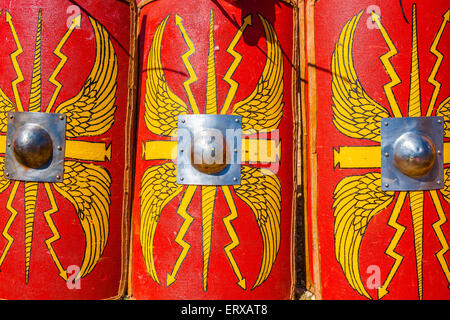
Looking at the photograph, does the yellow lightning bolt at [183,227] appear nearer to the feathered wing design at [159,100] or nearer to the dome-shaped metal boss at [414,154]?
the feathered wing design at [159,100]

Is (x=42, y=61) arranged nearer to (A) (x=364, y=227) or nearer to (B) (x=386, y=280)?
(A) (x=364, y=227)

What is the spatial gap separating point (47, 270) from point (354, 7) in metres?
1.80

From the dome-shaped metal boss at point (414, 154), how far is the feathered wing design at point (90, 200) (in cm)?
132

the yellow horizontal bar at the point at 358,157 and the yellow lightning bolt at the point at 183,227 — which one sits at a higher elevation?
the yellow horizontal bar at the point at 358,157

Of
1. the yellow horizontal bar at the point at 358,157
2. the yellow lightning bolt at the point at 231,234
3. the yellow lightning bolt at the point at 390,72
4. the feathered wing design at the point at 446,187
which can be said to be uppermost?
the yellow lightning bolt at the point at 390,72

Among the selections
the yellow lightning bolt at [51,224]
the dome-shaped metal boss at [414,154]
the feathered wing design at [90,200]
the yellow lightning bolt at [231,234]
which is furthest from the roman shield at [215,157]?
the dome-shaped metal boss at [414,154]

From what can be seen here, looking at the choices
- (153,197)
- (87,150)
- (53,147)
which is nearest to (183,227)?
(153,197)

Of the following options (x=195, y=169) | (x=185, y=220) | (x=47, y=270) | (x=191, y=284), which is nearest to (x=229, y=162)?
(x=195, y=169)

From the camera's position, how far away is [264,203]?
2.04 metres

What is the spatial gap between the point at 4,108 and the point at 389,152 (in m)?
1.70

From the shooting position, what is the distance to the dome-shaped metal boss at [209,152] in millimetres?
1954

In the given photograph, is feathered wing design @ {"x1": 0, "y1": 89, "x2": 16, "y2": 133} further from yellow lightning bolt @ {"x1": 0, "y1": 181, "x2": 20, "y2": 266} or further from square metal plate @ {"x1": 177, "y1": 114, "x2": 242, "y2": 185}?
square metal plate @ {"x1": 177, "y1": 114, "x2": 242, "y2": 185}

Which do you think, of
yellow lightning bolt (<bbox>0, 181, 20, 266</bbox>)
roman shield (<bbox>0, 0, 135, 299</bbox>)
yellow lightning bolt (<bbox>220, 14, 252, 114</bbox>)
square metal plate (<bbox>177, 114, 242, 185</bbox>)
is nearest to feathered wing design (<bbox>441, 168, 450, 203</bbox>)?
square metal plate (<bbox>177, 114, 242, 185</bbox>)

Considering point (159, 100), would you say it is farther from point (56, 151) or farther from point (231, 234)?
point (231, 234)
